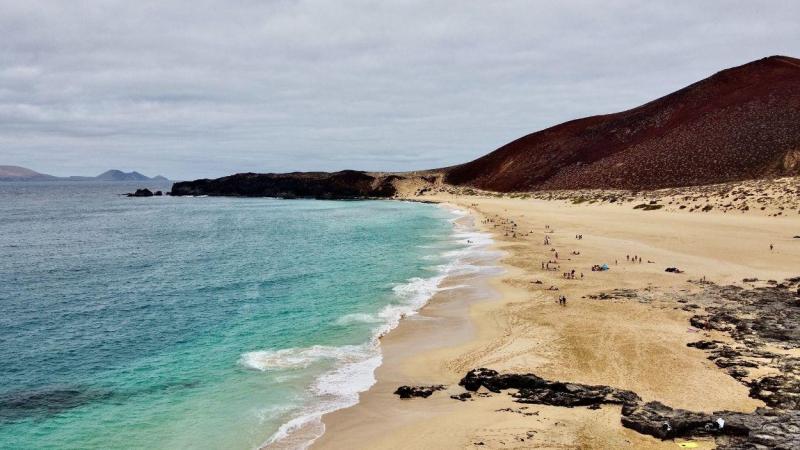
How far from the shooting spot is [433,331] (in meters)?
21.2

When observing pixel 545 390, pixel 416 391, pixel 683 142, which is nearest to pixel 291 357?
pixel 416 391

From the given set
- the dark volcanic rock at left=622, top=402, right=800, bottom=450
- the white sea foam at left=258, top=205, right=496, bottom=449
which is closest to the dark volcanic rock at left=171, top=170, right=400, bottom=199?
the white sea foam at left=258, top=205, right=496, bottom=449

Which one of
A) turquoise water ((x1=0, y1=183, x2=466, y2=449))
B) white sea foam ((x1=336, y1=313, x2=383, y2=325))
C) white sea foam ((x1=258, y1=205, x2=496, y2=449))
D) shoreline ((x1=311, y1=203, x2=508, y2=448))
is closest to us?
white sea foam ((x1=258, y1=205, x2=496, y2=449))

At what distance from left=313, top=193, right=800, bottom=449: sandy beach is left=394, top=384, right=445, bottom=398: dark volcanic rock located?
0.74 ft

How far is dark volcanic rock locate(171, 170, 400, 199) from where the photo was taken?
15238 centimetres

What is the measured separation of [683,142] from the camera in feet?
310

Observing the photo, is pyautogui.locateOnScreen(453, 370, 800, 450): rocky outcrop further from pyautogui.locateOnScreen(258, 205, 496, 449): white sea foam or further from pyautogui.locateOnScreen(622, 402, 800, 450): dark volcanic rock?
pyautogui.locateOnScreen(258, 205, 496, 449): white sea foam

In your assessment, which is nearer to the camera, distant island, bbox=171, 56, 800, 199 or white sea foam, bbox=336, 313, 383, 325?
white sea foam, bbox=336, 313, 383, 325

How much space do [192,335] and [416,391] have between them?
11.6 m

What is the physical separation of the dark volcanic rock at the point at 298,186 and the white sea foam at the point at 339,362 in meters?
120

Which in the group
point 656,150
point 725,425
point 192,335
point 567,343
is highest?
point 656,150

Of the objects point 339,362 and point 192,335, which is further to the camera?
point 192,335

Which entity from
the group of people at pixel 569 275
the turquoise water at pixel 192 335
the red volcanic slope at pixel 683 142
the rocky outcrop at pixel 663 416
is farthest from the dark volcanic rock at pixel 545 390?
the red volcanic slope at pixel 683 142

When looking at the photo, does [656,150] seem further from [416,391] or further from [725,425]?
[725,425]
